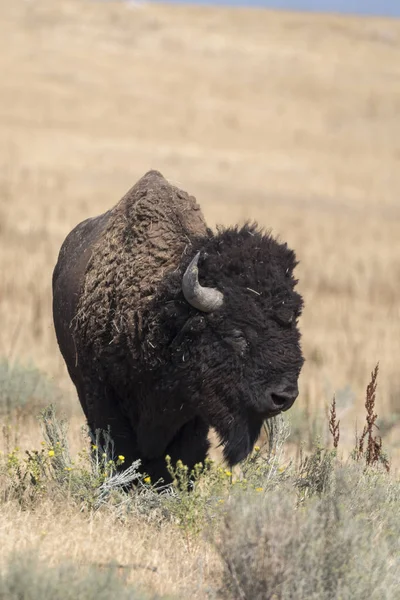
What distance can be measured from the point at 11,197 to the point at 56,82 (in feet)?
80.7

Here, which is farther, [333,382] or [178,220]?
[333,382]

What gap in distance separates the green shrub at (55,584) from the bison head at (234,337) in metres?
1.88

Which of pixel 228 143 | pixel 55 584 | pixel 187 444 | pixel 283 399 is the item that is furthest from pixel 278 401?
pixel 228 143

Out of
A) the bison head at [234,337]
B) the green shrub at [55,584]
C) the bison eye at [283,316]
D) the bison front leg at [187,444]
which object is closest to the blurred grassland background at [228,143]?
the bison front leg at [187,444]

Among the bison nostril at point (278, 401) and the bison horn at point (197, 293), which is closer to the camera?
the bison nostril at point (278, 401)

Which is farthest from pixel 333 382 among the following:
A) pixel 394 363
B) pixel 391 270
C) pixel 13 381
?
pixel 391 270

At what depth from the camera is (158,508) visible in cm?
611

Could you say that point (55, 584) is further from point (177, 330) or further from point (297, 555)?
point (177, 330)

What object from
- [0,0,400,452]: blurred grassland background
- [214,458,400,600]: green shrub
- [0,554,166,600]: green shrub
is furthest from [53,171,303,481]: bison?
[0,0,400,452]: blurred grassland background

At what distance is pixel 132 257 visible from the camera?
22.5 ft

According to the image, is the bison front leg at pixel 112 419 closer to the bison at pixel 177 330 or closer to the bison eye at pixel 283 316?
the bison at pixel 177 330

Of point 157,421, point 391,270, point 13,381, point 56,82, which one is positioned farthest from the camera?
point 56,82

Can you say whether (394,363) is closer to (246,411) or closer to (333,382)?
(333,382)

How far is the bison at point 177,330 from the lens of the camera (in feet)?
20.2
